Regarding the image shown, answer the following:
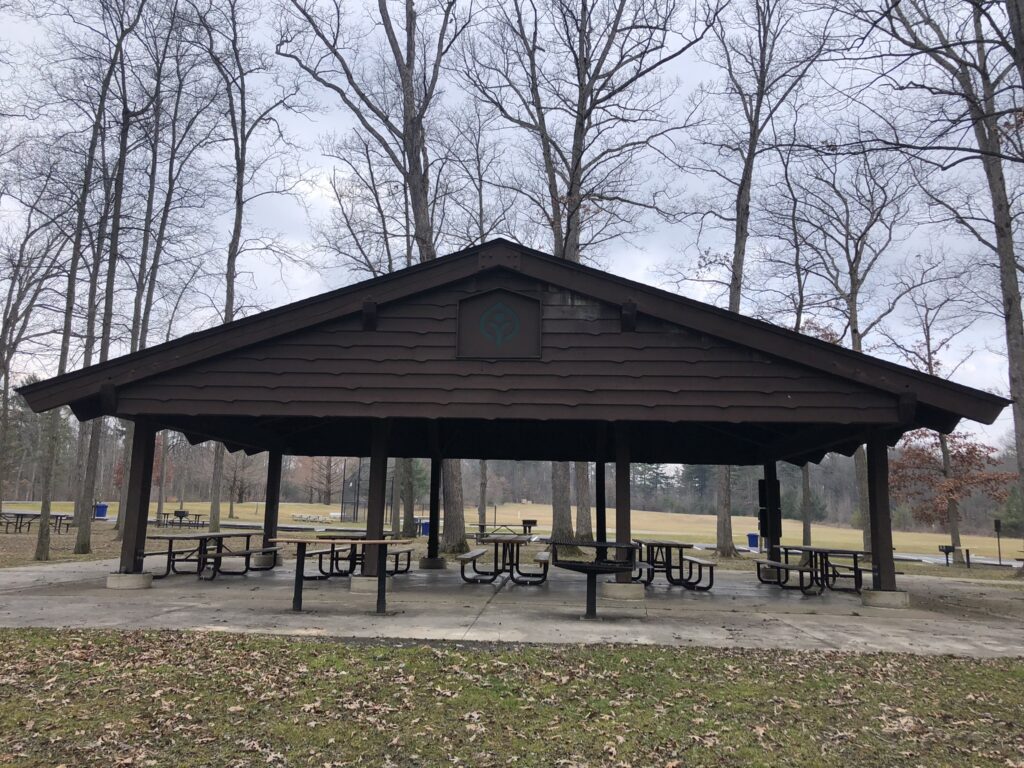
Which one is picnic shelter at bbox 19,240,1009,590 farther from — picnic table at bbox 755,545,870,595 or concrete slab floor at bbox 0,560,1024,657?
picnic table at bbox 755,545,870,595

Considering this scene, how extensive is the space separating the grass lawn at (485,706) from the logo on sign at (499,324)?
4.13 metres

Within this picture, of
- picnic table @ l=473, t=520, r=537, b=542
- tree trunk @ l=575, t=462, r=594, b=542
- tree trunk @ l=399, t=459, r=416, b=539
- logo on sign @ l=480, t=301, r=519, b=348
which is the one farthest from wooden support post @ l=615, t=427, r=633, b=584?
tree trunk @ l=399, t=459, r=416, b=539

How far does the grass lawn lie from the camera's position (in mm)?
3994

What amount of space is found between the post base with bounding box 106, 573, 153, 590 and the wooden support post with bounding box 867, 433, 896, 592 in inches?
383

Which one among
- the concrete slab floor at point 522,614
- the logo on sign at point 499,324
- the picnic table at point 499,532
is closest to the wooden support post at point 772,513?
the concrete slab floor at point 522,614

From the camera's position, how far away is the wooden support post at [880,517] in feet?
29.5

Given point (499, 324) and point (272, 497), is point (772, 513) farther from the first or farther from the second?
point (272, 497)

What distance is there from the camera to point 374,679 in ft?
16.7

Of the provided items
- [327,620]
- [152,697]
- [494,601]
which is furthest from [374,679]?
[494,601]

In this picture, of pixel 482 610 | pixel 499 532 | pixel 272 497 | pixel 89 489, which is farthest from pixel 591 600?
pixel 499 532

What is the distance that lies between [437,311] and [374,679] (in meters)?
5.09

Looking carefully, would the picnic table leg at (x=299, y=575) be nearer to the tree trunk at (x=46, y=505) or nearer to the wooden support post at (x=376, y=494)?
the wooden support post at (x=376, y=494)

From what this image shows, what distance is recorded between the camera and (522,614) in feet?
25.8

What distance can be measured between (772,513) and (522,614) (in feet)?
22.3
